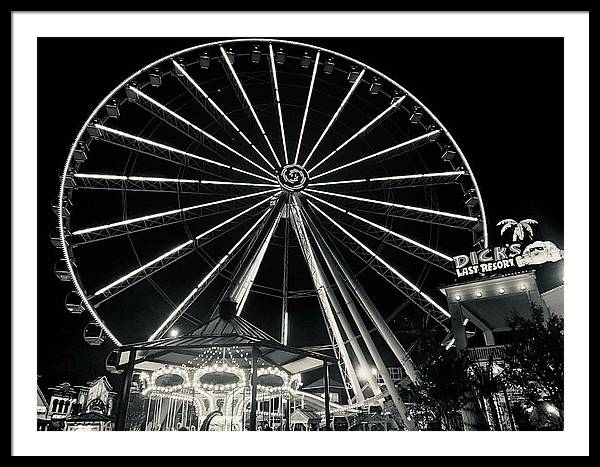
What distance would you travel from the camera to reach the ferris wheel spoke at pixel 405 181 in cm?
1675

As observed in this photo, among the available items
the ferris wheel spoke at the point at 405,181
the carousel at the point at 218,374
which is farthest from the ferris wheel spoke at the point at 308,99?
the carousel at the point at 218,374

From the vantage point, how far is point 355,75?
56.5 feet

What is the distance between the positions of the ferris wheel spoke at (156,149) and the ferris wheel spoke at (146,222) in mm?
1137

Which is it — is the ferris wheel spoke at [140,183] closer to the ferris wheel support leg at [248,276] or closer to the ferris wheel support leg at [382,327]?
the ferris wheel support leg at [248,276]

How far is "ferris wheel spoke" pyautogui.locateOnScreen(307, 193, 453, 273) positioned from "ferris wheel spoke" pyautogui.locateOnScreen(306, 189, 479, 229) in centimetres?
51

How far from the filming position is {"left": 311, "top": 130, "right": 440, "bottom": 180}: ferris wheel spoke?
663 inches

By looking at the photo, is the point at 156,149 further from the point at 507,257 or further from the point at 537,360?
the point at 537,360

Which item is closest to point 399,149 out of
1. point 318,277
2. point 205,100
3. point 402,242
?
point 402,242

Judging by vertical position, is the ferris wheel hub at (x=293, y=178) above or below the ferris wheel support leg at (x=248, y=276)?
above

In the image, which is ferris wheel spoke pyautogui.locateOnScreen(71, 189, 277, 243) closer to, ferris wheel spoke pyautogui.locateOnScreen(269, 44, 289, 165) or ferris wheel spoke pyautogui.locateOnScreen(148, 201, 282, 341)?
ferris wheel spoke pyautogui.locateOnScreen(148, 201, 282, 341)

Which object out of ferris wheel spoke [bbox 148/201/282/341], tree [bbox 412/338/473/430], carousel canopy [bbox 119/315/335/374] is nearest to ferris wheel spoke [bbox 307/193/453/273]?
tree [bbox 412/338/473/430]

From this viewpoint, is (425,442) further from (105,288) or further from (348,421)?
(348,421)

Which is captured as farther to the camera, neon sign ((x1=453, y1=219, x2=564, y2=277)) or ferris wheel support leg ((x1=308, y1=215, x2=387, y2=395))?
neon sign ((x1=453, y1=219, x2=564, y2=277))
